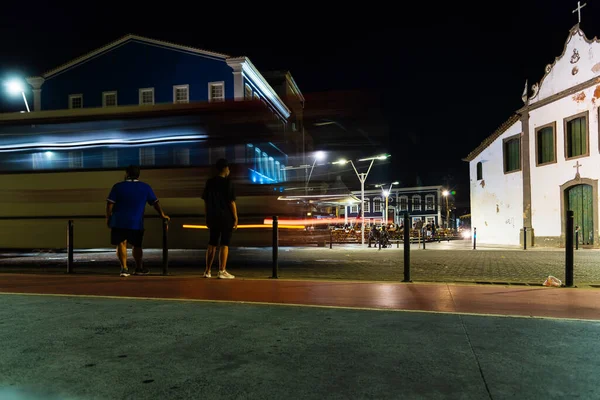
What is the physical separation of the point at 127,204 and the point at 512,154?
89.5 ft

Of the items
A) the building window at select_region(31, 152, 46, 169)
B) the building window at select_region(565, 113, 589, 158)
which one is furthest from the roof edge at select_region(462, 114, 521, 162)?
the building window at select_region(31, 152, 46, 169)

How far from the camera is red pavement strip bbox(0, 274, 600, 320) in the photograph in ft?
15.1

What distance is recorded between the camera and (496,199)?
99.9ft

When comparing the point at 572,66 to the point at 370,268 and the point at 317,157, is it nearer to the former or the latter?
the point at 317,157

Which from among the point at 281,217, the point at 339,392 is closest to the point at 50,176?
the point at 281,217

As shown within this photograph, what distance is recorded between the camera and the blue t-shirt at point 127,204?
23.3ft

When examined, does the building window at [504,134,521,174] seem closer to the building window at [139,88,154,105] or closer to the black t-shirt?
the building window at [139,88,154,105]

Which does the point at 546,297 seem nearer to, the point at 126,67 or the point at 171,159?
the point at 171,159

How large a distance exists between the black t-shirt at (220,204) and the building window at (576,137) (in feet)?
73.9

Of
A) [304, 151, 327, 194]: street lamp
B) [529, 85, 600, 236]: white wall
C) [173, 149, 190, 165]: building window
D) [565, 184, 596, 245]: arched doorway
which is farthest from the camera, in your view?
[565, 184, 596, 245]: arched doorway

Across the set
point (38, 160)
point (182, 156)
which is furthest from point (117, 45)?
point (182, 156)

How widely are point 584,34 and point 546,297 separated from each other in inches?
934

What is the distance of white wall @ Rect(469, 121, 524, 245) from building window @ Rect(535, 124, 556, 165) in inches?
62.6

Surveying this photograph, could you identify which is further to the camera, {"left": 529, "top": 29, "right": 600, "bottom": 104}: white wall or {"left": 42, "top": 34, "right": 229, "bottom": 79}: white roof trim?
{"left": 42, "top": 34, "right": 229, "bottom": 79}: white roof trim
